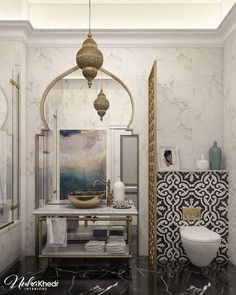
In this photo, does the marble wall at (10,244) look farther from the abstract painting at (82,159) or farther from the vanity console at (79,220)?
the abstract painting at (82,159)

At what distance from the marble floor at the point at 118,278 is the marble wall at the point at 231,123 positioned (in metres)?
0.45

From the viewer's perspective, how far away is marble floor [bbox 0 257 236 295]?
3021 mm

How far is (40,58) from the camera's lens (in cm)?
416

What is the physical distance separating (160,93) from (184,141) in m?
0.68

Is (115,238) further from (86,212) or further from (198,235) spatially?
(198,235)

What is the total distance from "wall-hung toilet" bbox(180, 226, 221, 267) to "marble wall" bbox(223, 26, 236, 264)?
47 centimetres

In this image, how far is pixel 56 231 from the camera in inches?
142

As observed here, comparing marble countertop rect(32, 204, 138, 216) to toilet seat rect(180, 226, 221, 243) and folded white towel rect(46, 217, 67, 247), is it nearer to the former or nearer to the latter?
folded white towel rect(46, 217, 67, 247)

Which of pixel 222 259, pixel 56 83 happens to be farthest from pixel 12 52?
pixel 222 259

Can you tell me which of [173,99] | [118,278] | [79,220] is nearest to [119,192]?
[79,220]

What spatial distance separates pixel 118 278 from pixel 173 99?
2205 mm

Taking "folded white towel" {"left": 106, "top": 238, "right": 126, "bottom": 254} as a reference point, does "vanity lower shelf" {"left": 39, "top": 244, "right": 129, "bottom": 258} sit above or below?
below

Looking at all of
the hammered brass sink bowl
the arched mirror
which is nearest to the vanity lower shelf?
the hammered brass sink bowl

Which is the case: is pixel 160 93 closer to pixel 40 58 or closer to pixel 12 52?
pixel 40 58
